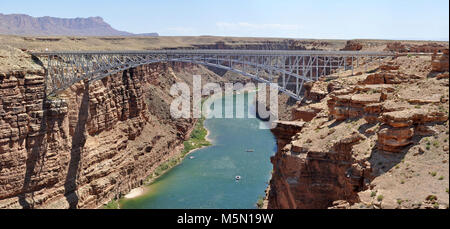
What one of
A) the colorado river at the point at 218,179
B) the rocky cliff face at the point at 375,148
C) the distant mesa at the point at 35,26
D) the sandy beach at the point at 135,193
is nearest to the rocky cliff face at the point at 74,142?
the sandy beach at the point at 135,193

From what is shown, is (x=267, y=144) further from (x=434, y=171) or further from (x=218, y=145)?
(x=434, y=171)

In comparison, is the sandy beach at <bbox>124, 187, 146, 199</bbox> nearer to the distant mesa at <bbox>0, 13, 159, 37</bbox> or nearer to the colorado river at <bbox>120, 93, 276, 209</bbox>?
the colorado river at <bbox>120, 93, 276, 209</bbox>

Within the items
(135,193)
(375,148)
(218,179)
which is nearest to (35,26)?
(135,193)

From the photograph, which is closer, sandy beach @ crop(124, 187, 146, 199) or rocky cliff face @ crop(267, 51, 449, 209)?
rocky cliff face @ crop(267, 51, 449, 209)

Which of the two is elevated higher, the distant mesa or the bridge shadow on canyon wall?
the distant mesa

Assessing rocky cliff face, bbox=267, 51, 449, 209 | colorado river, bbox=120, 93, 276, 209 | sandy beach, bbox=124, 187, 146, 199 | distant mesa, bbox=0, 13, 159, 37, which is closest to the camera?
rocky cliff face, bbox=267, 51, 449, 209

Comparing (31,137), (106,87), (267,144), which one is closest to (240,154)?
(267,144)

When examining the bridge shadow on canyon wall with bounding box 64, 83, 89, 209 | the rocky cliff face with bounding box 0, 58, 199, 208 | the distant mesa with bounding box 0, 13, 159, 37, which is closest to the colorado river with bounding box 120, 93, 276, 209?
the rocky cliff face with bounding box 0, 58, 199, 208
